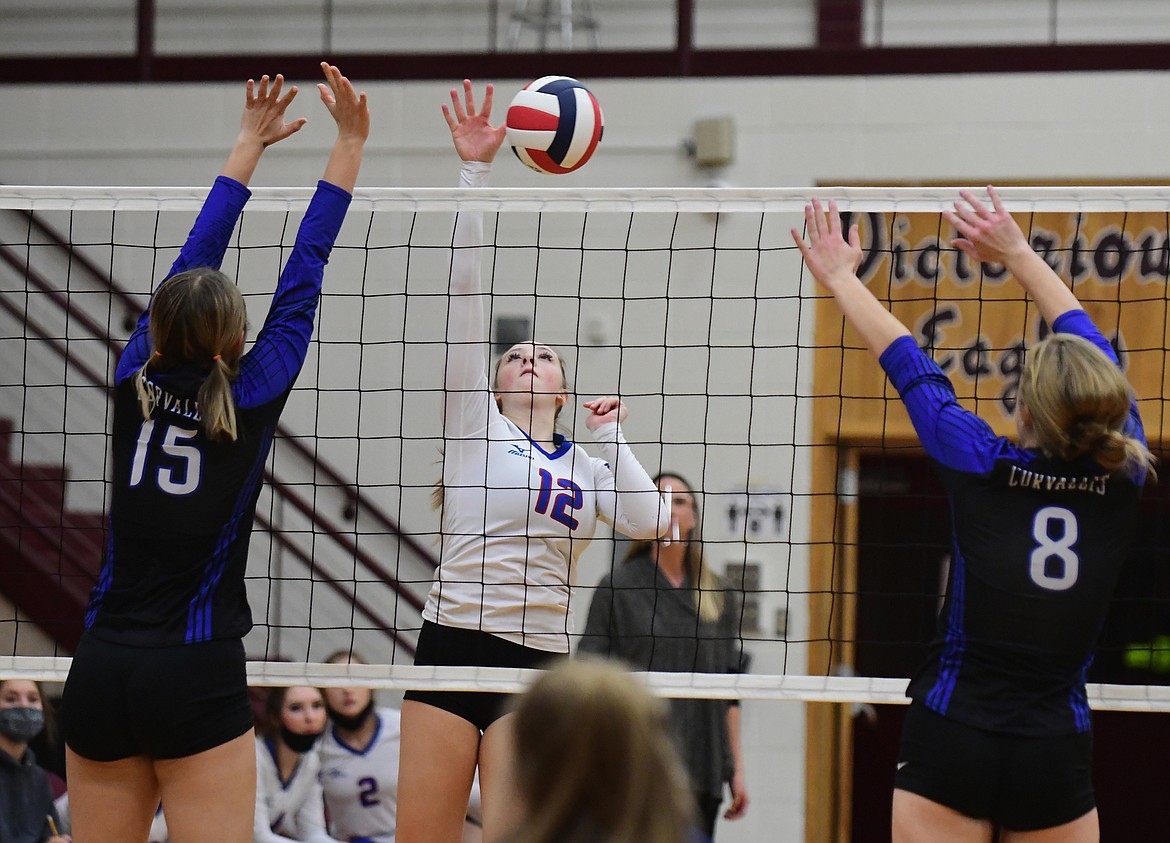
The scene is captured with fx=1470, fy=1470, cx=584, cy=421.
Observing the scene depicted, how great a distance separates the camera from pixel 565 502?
3.95 m

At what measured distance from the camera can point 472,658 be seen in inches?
153

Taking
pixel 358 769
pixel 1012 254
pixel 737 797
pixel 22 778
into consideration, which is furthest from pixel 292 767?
pixel 1012 254

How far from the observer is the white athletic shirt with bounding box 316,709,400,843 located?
19.5 feet

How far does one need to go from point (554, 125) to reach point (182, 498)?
173 centimetres

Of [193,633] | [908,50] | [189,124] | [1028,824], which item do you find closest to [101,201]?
[193,633]

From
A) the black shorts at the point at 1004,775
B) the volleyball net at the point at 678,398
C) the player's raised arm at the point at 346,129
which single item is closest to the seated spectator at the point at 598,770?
the black shorts at the point at 1004,775

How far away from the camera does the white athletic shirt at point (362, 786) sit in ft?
19.5

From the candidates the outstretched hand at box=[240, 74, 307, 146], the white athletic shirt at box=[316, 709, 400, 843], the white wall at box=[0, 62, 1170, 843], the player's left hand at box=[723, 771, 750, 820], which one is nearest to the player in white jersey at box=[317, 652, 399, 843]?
the white athletic shirt at box=[316, 709, 400, 843]

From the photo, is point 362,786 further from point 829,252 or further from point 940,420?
point 940,420

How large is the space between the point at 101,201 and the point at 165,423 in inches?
54.8

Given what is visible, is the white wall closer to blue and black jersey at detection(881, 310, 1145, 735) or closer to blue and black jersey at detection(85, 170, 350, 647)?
blue and black jersey at detection(85, 170, 350, 647)

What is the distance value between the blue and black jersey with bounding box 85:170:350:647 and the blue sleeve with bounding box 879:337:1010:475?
4.54 feet

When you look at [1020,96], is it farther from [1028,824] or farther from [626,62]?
[1028,824]

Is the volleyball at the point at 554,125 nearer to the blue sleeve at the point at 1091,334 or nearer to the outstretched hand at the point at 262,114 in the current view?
the outstretched hand at the point at 262,114
